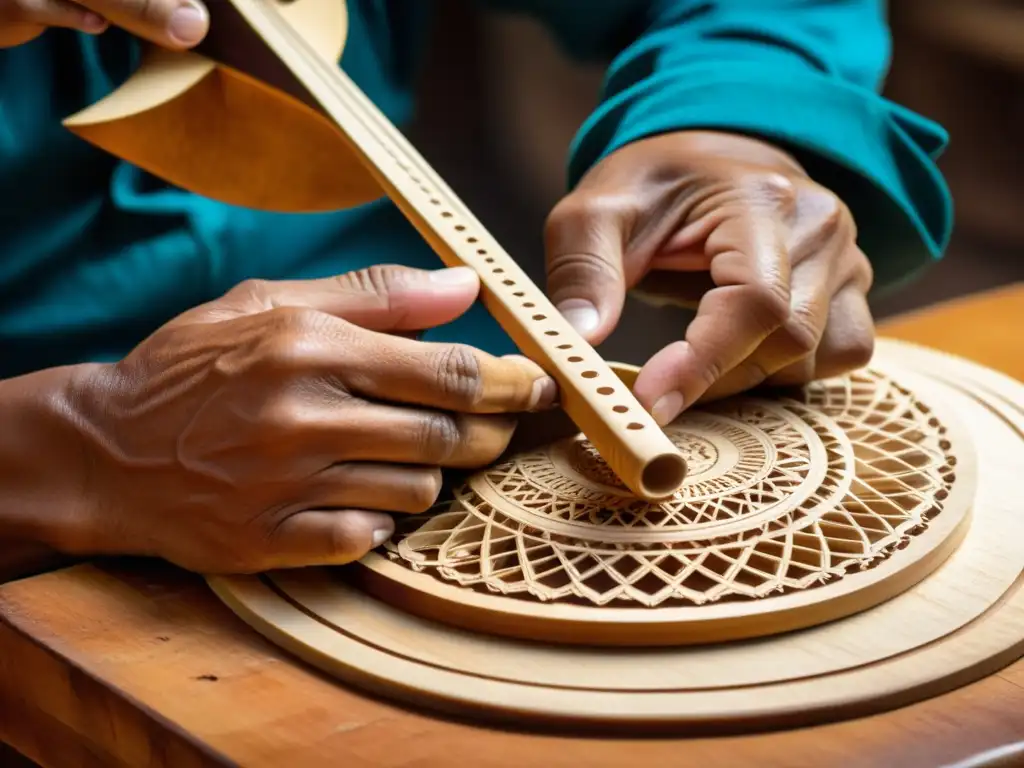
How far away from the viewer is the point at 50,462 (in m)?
0.66

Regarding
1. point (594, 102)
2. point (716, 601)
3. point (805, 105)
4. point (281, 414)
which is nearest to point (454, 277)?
point (281, 414)

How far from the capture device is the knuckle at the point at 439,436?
62 centimetres

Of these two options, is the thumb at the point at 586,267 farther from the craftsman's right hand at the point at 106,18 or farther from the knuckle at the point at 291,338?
the craftsman's right hand at the point at 106,18

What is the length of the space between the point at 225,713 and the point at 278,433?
0.47ft

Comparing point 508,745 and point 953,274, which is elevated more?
point 508,745

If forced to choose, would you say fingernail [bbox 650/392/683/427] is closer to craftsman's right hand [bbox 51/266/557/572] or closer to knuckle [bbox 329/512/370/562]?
craftsman's right hand [bbox 51/266/557/572]

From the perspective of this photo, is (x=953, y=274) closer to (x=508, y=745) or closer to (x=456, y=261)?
(x=456, y=261)

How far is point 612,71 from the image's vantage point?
1084 mm

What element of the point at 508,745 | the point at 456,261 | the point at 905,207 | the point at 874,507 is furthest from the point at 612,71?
the point at 508,745

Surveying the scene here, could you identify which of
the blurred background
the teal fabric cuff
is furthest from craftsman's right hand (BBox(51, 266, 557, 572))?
the blurred background

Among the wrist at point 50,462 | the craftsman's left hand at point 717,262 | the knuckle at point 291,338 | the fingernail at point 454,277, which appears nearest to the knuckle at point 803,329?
the craftsman's left hand at point 717,262

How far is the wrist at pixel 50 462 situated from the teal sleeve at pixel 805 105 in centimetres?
48

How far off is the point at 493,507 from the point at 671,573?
113 millimetres

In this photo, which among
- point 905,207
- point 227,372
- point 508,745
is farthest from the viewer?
point 905,207
